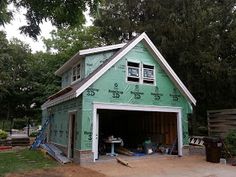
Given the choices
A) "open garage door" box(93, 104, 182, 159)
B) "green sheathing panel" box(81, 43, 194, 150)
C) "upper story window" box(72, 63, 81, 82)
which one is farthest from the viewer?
"upper story window" box(72, 63, 81, 82)

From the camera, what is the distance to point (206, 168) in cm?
1155

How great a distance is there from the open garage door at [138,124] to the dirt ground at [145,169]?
1.16 meters

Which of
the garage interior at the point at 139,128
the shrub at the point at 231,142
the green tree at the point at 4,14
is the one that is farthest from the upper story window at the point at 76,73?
the green tree at the point at 4,14

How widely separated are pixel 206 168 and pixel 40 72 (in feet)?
83.0

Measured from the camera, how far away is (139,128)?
18859 mm

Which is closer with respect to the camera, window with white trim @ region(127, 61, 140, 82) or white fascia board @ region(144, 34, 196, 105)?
window with white trim @ region(127, 61, 140, 82)

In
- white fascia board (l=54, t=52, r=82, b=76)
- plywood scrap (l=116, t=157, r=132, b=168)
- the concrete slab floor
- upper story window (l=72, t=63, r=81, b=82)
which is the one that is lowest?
the concrete slab floor

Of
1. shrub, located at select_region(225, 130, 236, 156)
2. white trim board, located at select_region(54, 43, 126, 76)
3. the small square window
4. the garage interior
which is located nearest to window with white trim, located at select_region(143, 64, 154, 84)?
white trim board, located at select_region(54, 43, 126, 76)

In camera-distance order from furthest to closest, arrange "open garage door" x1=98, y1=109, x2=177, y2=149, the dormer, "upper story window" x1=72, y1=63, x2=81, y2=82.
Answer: "open garage door" x1=98, y1=109, x2=177, y2=149, "upper story window" x1=72, y1=63, x2=81, y2=82, the dormer

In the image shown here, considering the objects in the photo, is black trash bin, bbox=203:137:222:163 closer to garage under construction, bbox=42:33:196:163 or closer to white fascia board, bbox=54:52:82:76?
garage under construction, bbox=42:33:196:163

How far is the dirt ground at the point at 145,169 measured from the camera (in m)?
10.1

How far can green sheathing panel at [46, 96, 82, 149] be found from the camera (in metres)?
12.8

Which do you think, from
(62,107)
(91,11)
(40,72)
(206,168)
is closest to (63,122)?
(62,107)

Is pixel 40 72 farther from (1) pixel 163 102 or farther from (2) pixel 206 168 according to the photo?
(2) pixel 206 168
